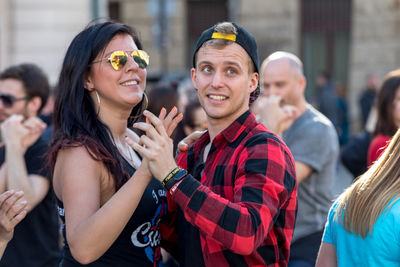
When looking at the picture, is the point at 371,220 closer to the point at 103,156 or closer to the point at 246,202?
the point at 246,202

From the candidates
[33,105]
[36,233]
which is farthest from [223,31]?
[33,105]

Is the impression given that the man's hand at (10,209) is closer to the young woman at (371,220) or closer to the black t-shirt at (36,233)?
the black t-shirt at (36,233)

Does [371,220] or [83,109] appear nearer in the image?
[371,220]

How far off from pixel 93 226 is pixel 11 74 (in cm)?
251

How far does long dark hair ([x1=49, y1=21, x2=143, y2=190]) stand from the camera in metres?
2.67

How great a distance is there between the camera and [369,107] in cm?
1458

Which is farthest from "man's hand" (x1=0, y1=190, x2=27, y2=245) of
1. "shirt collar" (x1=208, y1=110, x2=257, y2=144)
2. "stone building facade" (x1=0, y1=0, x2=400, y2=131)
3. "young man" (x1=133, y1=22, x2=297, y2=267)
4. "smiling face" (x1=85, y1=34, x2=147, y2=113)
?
"stone building facade" (x1=0, y1=0, x2=400, y2=131)

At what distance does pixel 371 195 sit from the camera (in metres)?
2.43

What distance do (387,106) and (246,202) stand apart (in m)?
2.73

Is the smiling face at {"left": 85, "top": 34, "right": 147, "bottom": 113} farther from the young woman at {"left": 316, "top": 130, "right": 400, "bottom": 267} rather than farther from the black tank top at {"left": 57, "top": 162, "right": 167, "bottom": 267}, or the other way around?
the young woman at {"left": 316, "top": 130, "right": 400, "bottom": 267}

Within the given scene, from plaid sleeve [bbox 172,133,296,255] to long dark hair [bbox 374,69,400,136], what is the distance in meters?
2.41

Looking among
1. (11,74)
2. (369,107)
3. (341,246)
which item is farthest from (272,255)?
(369,107)

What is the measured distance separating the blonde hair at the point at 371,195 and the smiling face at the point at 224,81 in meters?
0.62

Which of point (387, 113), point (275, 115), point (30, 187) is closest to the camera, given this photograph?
point (30, 187)
